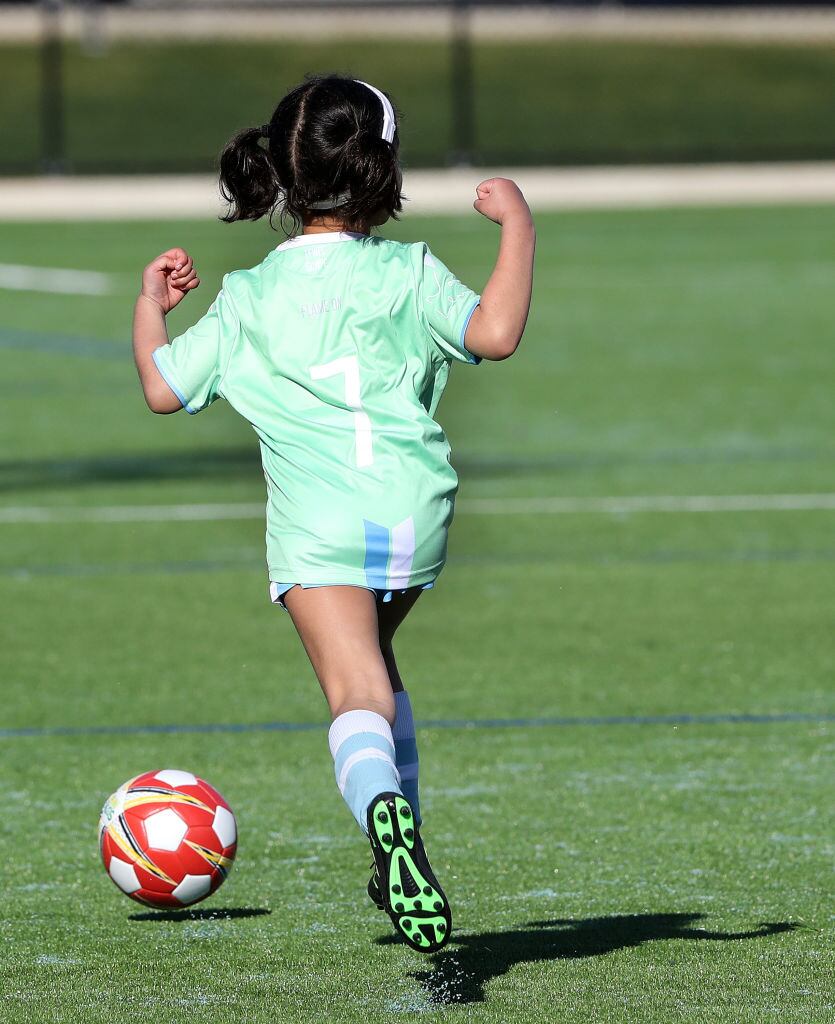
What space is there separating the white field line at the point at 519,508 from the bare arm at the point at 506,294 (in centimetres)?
637

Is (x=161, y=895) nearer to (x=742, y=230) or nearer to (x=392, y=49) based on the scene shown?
(x=742, y=230)

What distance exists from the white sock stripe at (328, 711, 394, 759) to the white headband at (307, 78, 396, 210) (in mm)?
964

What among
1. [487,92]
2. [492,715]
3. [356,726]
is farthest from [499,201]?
[487,92]

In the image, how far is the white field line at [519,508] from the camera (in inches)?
404

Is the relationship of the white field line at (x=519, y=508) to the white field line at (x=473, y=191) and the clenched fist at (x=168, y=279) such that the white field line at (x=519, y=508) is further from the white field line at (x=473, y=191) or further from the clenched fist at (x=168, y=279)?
the white field line at (x=473, y=191)

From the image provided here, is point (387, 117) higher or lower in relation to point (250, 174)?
higher

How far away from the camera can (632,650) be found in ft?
24.6

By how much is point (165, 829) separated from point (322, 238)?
145 cm

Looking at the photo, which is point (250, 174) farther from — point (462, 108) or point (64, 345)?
point (462, 108)

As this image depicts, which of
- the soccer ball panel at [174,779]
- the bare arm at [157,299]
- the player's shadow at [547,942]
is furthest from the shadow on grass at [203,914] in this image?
the bare arm at [157,299]

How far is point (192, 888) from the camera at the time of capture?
4543 mm

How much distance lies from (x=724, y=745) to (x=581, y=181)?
23.5m

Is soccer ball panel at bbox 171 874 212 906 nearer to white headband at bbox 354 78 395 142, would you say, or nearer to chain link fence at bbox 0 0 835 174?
white headband at bbox 354 78 395 142

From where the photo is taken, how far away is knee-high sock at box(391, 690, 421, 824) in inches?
166
